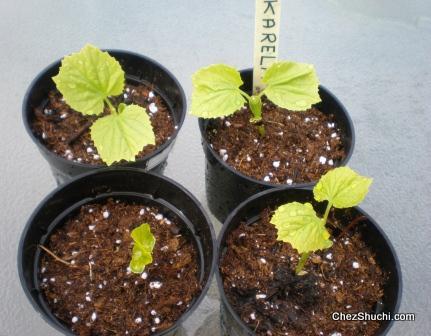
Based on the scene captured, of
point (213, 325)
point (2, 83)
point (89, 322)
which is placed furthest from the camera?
point (2, 83)

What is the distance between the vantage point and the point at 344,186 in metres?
0.81

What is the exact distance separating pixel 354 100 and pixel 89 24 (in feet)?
3.02

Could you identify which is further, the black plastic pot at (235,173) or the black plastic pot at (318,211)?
the black plastic pot at (235,173)

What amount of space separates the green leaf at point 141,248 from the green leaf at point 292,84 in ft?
1.22

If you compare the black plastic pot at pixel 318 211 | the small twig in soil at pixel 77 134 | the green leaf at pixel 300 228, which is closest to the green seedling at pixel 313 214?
the green leaf at pixel 300 228

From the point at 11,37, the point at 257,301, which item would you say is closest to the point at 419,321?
the point at 257,301

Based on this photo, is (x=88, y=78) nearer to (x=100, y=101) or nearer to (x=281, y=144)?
(x=100, y=101)

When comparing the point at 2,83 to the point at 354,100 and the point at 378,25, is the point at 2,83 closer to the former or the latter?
the point at 354,100

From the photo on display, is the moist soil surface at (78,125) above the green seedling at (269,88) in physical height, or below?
below

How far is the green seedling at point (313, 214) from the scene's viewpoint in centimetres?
78

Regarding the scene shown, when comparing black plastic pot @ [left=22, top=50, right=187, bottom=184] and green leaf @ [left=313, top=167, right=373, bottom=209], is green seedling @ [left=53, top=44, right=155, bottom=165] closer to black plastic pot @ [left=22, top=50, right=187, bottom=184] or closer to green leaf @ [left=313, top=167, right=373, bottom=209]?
black plastic pot @ [left=22, top=50, right=187, bottom=184]

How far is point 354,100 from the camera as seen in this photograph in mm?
1506

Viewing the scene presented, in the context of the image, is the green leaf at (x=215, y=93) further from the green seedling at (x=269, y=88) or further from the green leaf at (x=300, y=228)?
the green leaf at (x=300, y=228)

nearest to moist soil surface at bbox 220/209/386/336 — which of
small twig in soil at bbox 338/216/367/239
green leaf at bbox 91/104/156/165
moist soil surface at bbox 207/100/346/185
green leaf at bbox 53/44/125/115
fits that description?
small twig in soil at bbox 338/216/367/239
